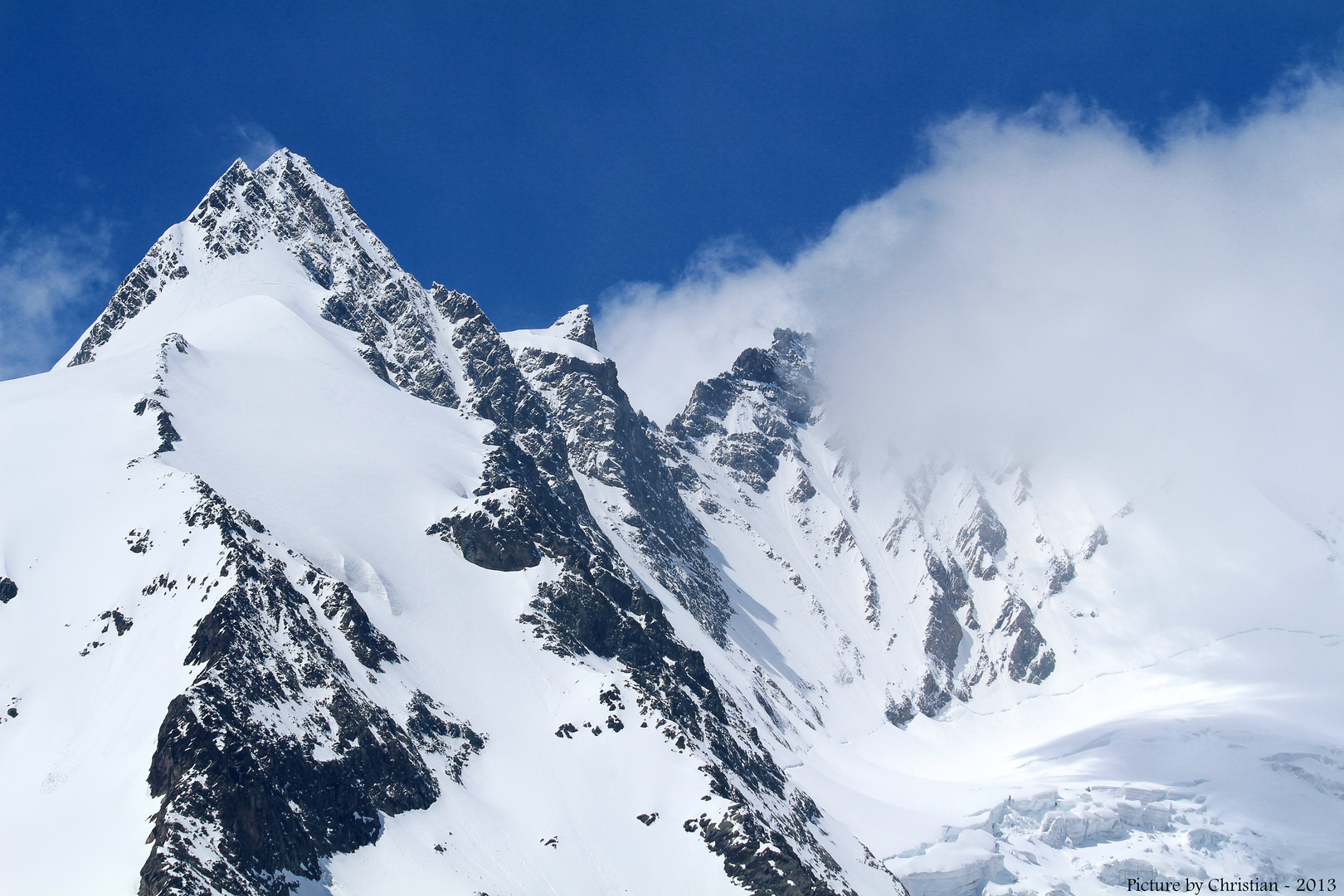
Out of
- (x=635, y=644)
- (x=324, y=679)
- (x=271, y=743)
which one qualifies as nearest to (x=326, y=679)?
(x=324, y=679)

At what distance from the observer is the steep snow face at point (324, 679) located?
97.2 metres

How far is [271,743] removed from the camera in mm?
103125

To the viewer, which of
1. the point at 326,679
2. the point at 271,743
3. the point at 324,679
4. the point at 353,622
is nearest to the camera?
the point at 271,743

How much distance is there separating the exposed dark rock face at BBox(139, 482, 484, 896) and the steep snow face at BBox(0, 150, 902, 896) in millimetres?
290

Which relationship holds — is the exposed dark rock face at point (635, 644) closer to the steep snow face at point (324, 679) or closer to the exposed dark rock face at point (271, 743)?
the steep snow face at point (324, 679)

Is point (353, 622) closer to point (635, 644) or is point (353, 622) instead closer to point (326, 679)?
point (326, 679)

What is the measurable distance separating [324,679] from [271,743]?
1235 cm

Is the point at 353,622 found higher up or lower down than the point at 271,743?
higher up

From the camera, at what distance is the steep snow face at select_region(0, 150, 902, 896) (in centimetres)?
9725

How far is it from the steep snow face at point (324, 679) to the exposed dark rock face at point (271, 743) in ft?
0.95

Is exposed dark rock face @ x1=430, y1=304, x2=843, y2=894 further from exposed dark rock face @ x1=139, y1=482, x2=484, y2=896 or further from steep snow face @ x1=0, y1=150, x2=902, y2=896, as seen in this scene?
exposed dark rock face @ x1=139, y1=482, x2=484, y2=896

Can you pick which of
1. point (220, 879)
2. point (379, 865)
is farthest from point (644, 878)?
point (220, 879)

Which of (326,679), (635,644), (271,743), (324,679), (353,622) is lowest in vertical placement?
(271,743)

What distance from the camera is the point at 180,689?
103 metres
